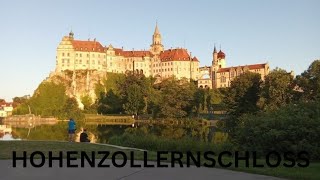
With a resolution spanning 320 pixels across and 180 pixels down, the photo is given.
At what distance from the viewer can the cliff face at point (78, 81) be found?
12800 cm

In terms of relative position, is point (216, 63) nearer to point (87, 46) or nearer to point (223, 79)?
point (223, 79)

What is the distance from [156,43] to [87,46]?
1274 inches

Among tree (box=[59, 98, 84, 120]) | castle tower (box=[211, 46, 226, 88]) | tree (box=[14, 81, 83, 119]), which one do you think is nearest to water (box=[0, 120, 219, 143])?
tree (box=[59, 98, 84, 120])

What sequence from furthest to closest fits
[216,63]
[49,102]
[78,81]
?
[216,63]
[78,81]
[49,102]

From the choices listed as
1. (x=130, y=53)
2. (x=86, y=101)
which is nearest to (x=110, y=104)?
(x=86, y=101)

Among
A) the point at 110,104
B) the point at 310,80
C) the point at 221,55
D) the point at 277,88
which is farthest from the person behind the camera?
the point at 221,55

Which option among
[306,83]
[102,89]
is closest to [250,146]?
[306,83]

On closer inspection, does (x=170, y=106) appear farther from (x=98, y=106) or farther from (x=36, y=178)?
(x=36, y=178)

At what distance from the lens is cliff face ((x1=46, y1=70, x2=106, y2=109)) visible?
128m

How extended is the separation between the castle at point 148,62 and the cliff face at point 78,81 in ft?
5.09

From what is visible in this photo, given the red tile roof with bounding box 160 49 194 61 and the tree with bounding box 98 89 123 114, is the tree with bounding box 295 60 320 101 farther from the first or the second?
the red tile roof with bounding box 160 49 194 61

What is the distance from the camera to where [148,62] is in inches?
5753

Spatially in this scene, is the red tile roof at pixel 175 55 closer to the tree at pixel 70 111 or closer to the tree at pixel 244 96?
the tree at pixel 70 111

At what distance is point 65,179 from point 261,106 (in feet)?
156
